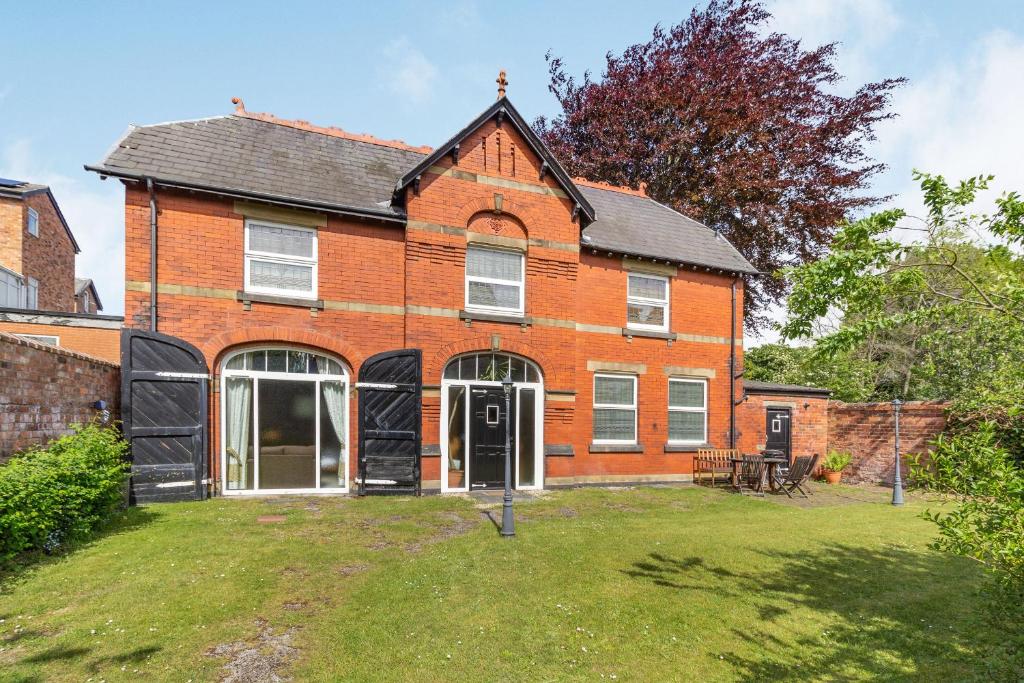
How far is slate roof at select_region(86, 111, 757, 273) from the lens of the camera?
34.3ft

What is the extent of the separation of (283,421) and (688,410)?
10.9 metres

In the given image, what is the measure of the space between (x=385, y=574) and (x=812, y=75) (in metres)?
24.2

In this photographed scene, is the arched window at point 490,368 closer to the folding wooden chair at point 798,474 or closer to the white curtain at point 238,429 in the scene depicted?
the white curtain at point 238,429

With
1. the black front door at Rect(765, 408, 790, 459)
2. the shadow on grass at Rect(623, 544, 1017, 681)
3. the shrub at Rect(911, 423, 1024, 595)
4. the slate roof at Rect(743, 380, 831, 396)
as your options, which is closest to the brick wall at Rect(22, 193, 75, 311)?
the slate roof at Rect(743, 380, 831, 396)

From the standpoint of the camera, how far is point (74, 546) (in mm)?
6969

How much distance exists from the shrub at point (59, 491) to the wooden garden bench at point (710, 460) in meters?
13.4

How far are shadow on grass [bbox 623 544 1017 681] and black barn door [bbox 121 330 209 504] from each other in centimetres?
845

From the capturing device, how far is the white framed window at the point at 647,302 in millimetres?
14617

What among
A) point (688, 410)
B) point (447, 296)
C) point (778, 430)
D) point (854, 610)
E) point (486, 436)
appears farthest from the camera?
point (778, 430)

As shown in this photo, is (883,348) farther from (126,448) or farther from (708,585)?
(126,448)

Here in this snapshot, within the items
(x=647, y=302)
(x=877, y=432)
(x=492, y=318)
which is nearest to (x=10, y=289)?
(x=492, y=318)

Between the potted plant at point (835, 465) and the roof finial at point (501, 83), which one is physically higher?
the roof finial at point (501, 83)

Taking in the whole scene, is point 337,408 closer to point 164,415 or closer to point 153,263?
point 164,415

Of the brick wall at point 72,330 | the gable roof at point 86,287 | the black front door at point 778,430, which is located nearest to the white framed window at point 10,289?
the brick wall at point 72,330
